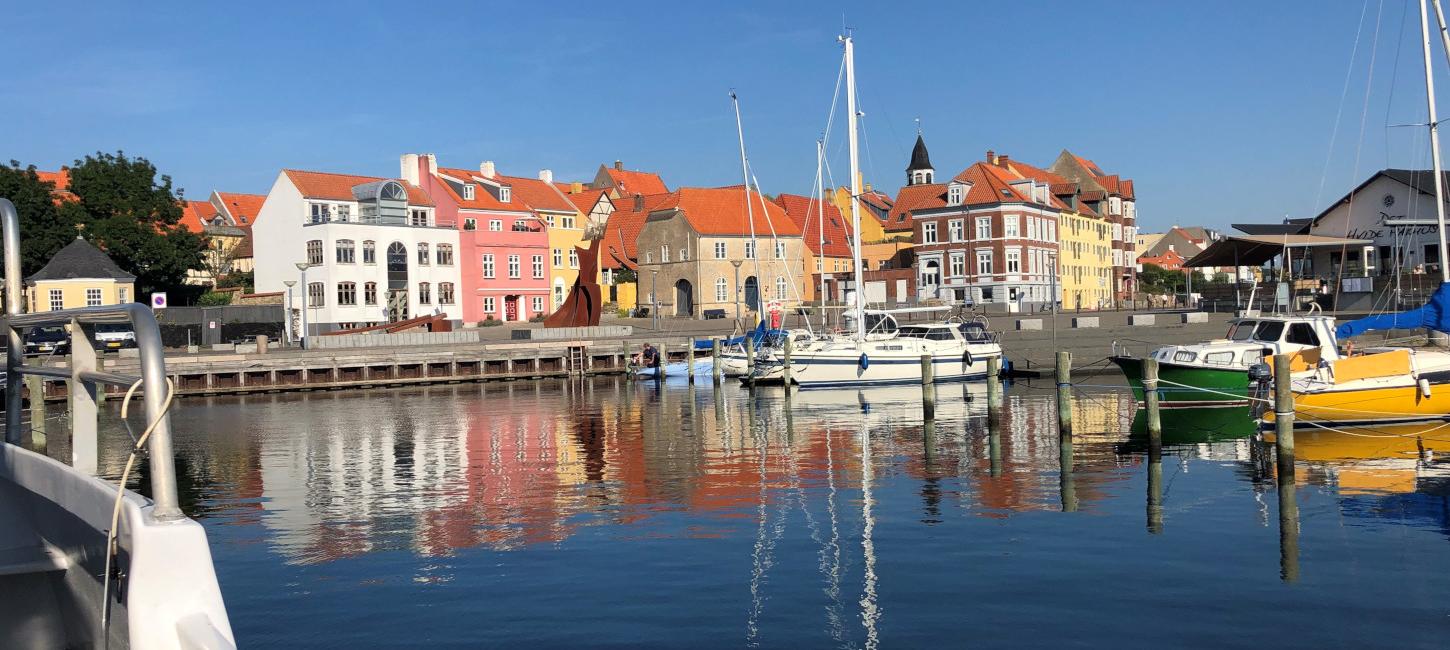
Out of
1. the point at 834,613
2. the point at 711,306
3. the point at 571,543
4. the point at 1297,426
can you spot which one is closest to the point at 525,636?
the point at 834,613

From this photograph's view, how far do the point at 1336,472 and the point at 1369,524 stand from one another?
5.08 m

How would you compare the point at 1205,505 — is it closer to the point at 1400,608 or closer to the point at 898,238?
the point at 1400,608

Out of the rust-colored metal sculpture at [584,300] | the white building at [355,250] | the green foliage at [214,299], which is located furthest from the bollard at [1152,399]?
the green foliage at [214,299]

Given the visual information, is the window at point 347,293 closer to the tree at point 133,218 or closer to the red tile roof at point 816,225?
the tree at point 133,218

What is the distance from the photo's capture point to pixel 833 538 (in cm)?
1670

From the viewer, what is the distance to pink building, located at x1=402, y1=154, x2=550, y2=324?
81.5 meters

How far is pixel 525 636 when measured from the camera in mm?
12055

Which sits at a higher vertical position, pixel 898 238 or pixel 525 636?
pixel 898 238

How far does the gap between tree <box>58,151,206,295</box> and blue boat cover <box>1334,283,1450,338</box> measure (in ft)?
211

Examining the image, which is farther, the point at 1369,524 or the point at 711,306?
the point at 711,306

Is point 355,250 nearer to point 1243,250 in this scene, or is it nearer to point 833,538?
point 1243,250

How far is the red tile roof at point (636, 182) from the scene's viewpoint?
12129 centimetres

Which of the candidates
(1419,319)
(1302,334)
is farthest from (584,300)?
(1419,319)

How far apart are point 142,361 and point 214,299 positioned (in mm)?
79412
